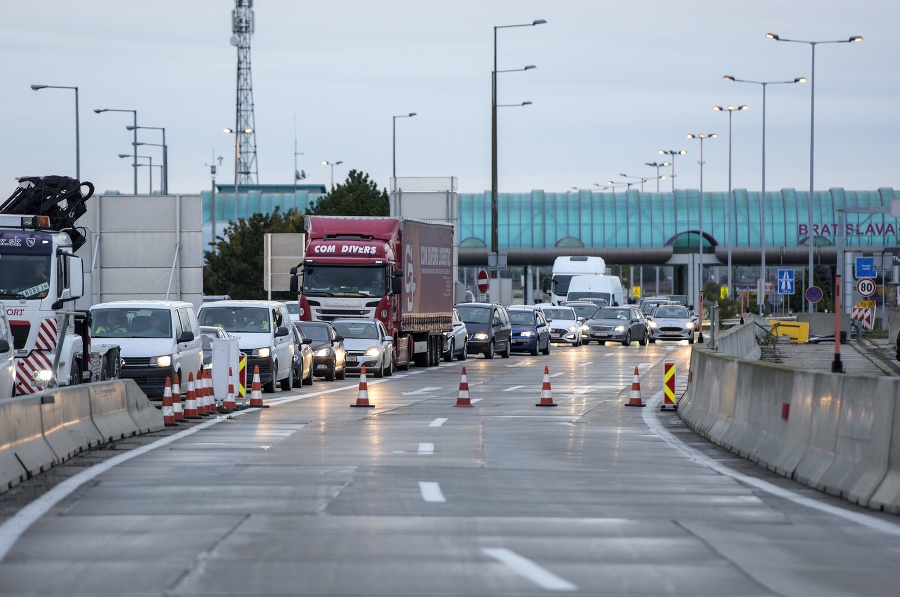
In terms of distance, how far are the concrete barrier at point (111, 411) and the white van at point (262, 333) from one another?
9.88 m

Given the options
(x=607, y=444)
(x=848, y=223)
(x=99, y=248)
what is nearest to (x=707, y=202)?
(x=848, y=223)

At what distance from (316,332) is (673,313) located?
36.1 meters

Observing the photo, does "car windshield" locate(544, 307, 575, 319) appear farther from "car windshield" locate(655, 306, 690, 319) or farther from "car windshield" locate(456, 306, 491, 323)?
"car windshield" locate(456, 306, 491, 323)

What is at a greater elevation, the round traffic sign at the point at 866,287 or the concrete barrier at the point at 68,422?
the round traffic sign at the point at 866,287

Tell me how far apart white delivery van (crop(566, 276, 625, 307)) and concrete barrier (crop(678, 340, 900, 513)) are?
54039 mm

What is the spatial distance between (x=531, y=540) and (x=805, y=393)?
16.8 feet

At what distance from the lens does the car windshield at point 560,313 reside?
62625 mm

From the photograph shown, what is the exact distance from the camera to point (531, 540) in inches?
388

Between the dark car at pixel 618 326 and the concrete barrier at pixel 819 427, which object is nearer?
the concrete barrier at pixel 819 427

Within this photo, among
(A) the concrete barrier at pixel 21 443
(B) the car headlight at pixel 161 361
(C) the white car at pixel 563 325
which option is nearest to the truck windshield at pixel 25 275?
(B) the car headlight at pixel 161 361

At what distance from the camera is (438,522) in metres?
10.6

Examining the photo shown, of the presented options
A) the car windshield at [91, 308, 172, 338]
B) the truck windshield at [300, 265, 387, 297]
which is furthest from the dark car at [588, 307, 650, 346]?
the car windshield at [91, 308, 172, 338]

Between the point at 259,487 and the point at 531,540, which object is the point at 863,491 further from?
the point at 259,487

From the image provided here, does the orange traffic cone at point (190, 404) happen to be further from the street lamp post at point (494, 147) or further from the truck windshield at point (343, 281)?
the street lamp post at point (494, 147)
